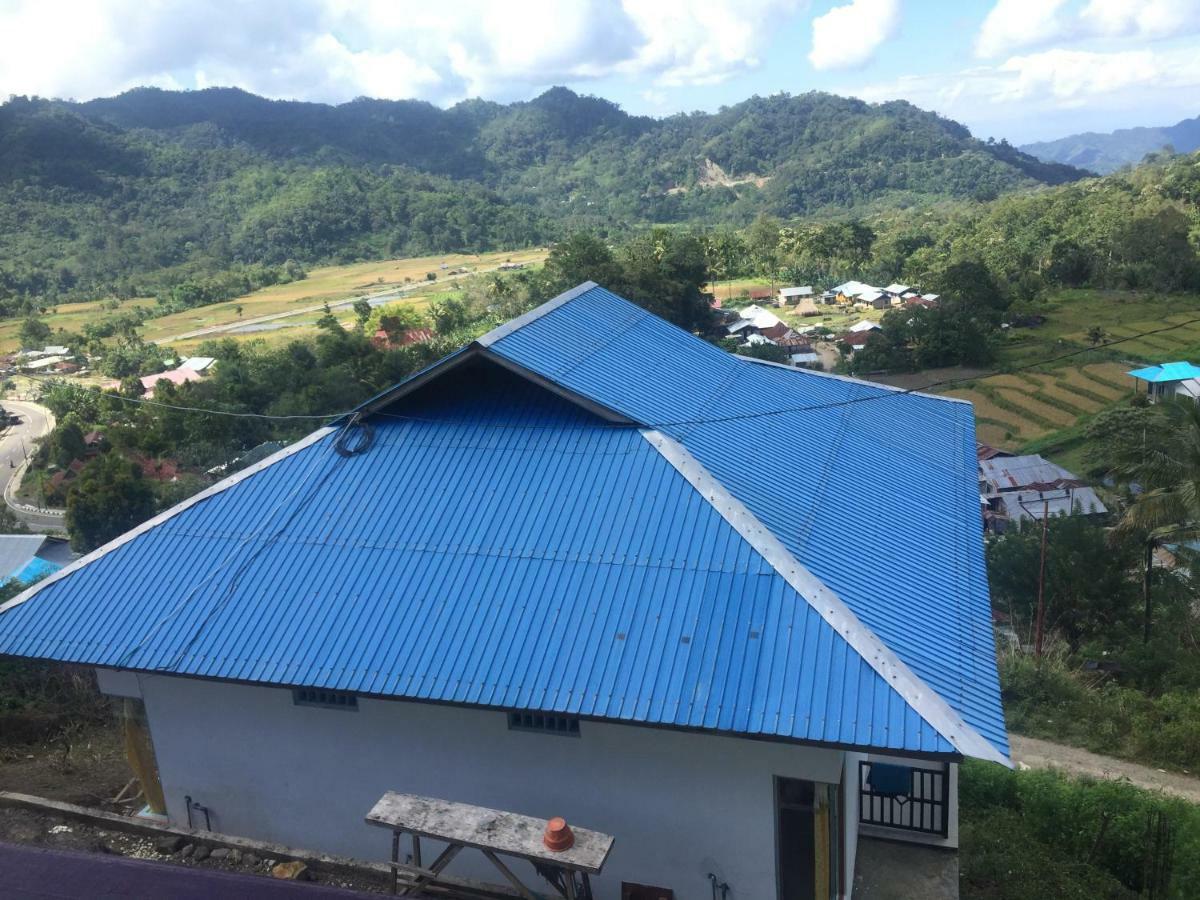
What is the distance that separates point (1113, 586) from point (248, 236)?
112 m


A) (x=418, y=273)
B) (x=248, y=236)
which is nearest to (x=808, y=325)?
(x=418, y=273)

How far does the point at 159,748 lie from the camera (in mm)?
8164

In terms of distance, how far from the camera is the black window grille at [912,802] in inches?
326

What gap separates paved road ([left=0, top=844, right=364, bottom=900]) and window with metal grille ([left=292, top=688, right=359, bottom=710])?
1.78 metres

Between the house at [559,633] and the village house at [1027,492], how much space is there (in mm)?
18847

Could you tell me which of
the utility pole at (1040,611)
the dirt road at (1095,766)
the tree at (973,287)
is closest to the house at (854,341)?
the tree at (973,287)

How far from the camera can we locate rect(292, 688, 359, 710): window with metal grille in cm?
746

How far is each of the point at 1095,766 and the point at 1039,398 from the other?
31.0 m

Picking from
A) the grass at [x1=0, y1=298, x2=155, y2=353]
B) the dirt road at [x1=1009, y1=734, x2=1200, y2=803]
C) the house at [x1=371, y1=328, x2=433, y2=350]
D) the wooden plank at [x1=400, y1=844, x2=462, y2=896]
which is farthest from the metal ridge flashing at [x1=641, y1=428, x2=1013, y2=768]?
the grass at [x1=0, y1=298, x2=155, y2=353]

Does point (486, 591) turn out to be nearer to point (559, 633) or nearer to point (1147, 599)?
point (559, 633)

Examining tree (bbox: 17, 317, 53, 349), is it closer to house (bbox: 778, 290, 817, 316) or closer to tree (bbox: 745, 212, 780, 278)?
house (bbox: 778, 290, 817, 316)

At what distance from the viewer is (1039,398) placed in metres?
39.8

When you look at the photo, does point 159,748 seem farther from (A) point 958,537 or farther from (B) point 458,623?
(A) point 958,537

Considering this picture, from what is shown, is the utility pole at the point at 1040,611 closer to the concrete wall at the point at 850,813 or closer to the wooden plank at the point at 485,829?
the concrete wall at the point at 850,813
